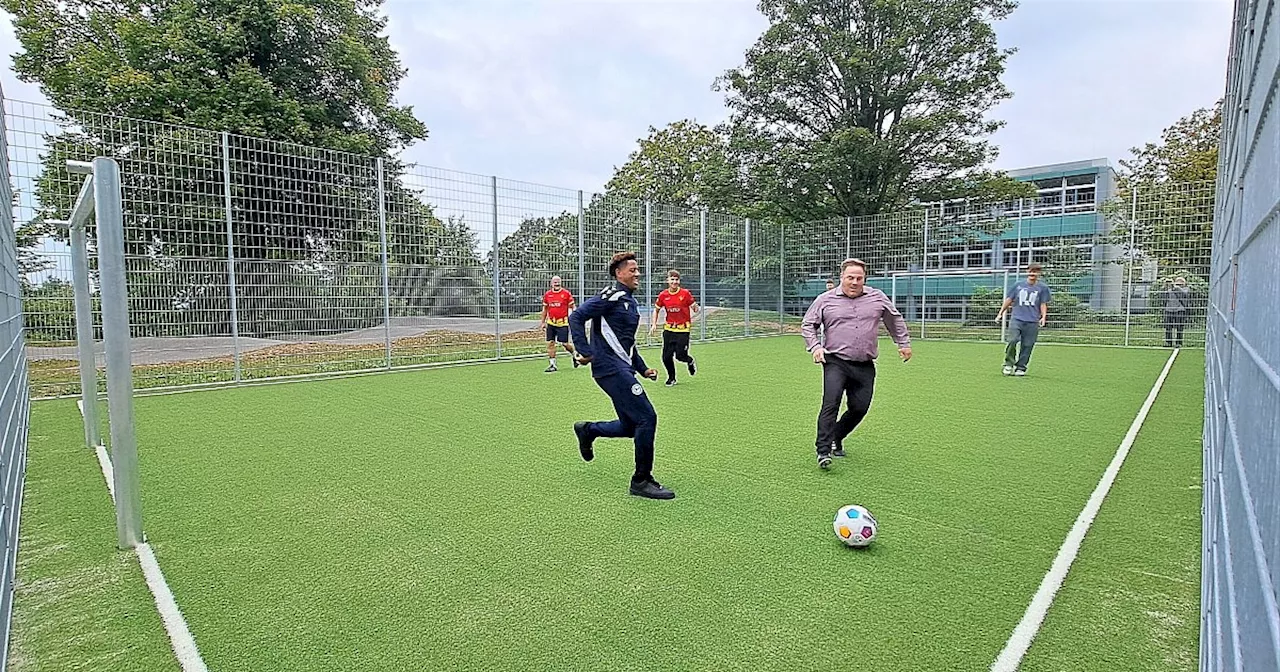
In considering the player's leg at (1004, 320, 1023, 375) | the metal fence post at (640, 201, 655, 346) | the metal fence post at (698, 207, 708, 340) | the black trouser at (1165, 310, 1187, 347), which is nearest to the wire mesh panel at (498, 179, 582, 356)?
the metal fence post at (640, 201, 655, 346)

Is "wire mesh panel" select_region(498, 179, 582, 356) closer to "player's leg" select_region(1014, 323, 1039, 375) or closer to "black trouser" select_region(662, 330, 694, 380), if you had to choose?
"black trouser" select_region(662, 330, 694, 380)

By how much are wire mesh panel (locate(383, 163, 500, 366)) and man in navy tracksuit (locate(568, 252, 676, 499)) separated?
354 inches

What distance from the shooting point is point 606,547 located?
3936 millimetres

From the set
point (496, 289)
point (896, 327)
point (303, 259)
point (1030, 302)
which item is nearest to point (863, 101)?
point (1030, 302)

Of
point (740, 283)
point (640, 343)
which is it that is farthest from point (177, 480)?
point (740, 283)

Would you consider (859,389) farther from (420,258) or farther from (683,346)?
(420,258)

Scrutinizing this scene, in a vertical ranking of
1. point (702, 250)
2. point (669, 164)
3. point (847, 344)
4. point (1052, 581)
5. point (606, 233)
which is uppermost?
point (669, 164)

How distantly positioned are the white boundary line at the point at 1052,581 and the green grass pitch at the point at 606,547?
0.05 metres

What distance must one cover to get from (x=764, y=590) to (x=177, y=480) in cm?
475

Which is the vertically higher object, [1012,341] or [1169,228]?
[1169,228]

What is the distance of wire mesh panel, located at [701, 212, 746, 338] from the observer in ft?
67.7

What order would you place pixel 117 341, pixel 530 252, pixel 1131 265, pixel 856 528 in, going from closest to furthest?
pixel 856 528 < pixel 117 341 < pixel 530 252 < pixel 1131 265

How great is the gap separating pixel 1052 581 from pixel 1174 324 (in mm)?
17610

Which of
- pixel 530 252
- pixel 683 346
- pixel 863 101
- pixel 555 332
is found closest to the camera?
pixel 683 346
